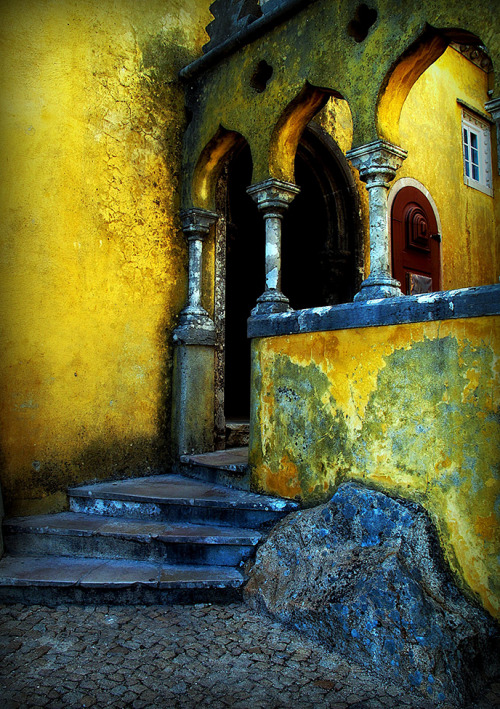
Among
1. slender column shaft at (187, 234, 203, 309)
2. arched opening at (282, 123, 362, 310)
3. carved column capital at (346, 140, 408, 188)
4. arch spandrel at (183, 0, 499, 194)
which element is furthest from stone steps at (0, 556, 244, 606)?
arched opening at (282, 123, 362, 310)

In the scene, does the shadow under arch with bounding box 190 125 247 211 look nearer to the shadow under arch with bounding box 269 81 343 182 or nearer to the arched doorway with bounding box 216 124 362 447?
the arched doorway with bounding box 216 124 362 447

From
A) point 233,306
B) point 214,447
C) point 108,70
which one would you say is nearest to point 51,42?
point 108,70

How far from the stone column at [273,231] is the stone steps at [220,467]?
4.21ft

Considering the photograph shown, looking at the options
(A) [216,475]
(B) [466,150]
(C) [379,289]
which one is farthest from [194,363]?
(B) [466,150]

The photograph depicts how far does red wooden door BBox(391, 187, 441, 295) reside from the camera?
6.58 m

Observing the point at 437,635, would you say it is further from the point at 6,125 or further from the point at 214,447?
the point at 6,125

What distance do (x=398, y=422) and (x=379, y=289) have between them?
89 centimetres

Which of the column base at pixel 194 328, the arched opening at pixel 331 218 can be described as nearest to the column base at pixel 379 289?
the column base at pixel 194 328

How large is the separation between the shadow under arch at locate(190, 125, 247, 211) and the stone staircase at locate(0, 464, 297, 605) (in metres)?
2.79

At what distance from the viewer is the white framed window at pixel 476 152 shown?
835 cm

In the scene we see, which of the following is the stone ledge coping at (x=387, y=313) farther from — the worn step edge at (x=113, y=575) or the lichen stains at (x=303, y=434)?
the worn step edge at (x=113, y=575)

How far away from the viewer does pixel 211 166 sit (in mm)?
5320

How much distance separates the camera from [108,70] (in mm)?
4941

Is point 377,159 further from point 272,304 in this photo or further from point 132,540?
point 132,540
